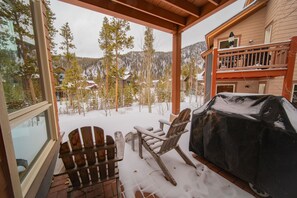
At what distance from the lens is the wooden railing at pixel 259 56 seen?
3730 mm

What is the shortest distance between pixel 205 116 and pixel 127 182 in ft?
5.27

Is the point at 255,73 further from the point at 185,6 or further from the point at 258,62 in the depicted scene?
the point at 185,6

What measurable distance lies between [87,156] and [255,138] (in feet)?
6.52

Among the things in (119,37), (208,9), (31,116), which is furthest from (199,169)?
(119,37)

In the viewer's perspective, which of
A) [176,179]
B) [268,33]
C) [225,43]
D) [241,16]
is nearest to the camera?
[176,179]

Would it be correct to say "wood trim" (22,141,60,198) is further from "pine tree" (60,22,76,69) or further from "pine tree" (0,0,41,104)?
"pine tree" (60,22,76,69)

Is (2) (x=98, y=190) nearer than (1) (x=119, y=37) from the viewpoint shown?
Yes

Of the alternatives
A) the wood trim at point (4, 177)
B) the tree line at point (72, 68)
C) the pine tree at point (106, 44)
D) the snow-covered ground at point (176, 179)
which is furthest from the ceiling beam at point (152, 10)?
the pine tree at point (106, 44)

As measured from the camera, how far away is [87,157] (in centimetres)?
141

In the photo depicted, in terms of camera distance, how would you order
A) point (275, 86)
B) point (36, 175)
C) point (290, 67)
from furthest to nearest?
point (275, 86), point (290, 67), point (36, 175)

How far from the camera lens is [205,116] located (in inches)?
85.4

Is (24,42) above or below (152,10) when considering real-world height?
below

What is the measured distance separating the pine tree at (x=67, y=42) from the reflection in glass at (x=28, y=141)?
6648 mm

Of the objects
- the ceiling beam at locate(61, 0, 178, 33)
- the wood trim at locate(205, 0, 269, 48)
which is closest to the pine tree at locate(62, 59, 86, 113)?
the ceiling beam at locate(61, 0, 178, 33)
